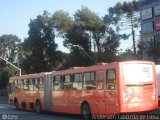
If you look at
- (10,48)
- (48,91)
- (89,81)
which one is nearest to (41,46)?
(10,48)

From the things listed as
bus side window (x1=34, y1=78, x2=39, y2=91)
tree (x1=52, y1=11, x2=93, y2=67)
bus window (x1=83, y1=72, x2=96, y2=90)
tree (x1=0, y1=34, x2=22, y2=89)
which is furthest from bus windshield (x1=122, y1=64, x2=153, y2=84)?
tree (x1=0, y1=34, x2=22, y2=89)

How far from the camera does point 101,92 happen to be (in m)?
21.4

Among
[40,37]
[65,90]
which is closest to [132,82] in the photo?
[65,90]

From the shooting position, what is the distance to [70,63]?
252 feet

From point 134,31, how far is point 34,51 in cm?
1782

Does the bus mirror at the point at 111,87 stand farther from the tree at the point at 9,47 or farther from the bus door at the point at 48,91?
the tree at the point at 9,47

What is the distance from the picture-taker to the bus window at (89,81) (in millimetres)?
22250

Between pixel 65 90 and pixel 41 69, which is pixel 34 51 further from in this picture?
pixel 65 90

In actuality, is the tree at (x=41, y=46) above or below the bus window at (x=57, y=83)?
above

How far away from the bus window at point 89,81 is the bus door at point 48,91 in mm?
5463

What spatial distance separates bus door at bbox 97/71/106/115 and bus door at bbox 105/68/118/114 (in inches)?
14.5

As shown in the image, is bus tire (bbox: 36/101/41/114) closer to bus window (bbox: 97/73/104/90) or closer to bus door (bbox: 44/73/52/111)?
bus door (bbox: 44/73/52/111)

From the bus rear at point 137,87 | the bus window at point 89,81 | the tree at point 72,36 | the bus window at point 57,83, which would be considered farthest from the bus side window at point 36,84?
the tree at point 72,36

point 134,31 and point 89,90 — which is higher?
point 134,31
